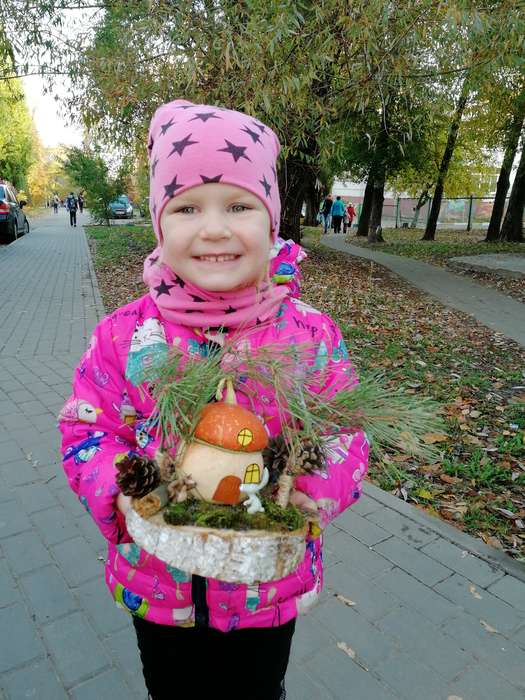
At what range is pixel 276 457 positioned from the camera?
1.14 metres

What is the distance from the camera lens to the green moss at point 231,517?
101 centimetres

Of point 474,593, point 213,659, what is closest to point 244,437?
point 213,659

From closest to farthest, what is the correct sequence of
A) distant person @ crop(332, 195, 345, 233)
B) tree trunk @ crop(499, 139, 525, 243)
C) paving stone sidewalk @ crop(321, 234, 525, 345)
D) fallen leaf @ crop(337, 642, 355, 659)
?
fallen leaf @ crop(337, 642, 355, 659)
paving stone sidewalk @ crop(321, 234, 525, 345)
tree trunk @ crop(499, 139, 525, 243)
distant person @ crop(332, 195, 345, 233)

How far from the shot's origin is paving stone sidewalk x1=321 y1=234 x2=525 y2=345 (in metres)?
7.86

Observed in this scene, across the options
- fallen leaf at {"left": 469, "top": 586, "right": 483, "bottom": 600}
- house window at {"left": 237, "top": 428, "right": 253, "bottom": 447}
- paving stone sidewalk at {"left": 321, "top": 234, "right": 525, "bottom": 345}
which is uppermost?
house window at {"left": 237, "top": 428, "right": 253, "bottom": 447}

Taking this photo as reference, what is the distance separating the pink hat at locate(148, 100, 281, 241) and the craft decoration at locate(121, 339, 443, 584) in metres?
0.46

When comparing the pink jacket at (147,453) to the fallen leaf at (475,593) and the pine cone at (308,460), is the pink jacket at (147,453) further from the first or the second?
the fallen leaf at (475,593)

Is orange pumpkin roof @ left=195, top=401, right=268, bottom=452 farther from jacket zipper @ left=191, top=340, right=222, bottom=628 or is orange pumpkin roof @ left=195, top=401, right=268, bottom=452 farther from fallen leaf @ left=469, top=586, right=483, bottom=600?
fallen leaf @ left=469, top=586, right=483, bottom=600

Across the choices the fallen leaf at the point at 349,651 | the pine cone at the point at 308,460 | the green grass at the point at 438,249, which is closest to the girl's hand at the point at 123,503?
the pine cone at the point at 308,460

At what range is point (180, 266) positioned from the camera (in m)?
1.36

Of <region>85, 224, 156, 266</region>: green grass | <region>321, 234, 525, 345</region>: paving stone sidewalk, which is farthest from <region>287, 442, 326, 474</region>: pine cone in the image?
<region>85, 224, 156, 266</region>: green grass

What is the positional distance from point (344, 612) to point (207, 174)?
7.28ft

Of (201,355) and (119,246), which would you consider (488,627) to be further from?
(119,246)

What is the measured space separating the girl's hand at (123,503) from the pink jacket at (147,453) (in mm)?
21
